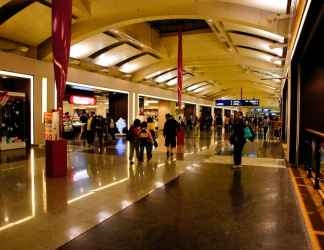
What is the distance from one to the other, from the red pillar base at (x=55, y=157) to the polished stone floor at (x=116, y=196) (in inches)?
9.3

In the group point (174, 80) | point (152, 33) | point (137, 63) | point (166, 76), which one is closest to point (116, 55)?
point (152, 33)

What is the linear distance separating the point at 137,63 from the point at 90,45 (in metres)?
4.89

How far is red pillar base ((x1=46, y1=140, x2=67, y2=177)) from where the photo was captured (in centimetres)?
675

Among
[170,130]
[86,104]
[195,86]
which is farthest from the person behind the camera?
[195,86]

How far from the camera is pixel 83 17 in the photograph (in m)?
11.2

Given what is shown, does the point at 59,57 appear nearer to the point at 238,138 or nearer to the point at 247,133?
the point at 238,138

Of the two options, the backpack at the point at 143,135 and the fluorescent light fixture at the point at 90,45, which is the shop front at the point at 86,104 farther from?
the backpack at the point at 143,135

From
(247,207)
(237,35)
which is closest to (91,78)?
(237,35)

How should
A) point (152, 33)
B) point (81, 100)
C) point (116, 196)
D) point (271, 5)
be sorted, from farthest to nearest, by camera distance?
point (81, 100) < point (152, 33) < point (271, 5) < point (116, 196)

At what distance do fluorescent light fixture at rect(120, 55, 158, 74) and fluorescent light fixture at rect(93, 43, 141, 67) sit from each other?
1019 millimetres

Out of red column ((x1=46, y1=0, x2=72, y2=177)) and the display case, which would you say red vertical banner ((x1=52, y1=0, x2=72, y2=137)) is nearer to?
red column ((x1=46, y1=0, x2=72, y2=177))

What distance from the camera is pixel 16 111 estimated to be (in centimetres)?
1226

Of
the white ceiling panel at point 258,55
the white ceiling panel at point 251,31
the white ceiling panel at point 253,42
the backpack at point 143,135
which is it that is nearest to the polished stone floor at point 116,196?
the backpack at point 143,135

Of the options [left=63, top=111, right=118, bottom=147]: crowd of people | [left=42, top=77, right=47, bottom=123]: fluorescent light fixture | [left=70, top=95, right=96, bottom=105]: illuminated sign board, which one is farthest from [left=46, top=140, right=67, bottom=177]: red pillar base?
[left=70, top=95, right=96, bottom=105]: illuminated sign board
